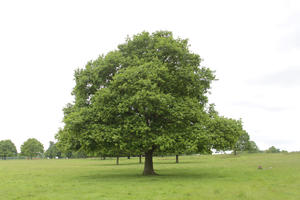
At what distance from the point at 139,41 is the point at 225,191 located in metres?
22.0

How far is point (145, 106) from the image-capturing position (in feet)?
99.9

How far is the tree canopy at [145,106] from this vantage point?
Answer: 29625mm

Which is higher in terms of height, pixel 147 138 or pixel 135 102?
pixel 135 102

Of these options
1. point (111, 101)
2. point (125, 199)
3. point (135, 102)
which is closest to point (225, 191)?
point (125, 199)

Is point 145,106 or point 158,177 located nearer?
point 145,106

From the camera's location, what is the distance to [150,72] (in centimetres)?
3034

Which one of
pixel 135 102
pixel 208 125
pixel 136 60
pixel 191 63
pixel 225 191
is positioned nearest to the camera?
pixel 225 191

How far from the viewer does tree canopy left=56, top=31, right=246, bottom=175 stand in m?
29.6

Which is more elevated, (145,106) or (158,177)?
(145,106)

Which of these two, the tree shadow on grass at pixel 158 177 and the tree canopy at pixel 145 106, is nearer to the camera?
the tree canopy at pixel 145 106

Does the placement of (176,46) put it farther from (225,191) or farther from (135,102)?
(225,191)

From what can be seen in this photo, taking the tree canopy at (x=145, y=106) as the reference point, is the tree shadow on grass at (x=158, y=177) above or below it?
below

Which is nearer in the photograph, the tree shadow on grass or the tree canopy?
the tree canopy

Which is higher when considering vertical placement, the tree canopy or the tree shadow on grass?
the tree canopy
